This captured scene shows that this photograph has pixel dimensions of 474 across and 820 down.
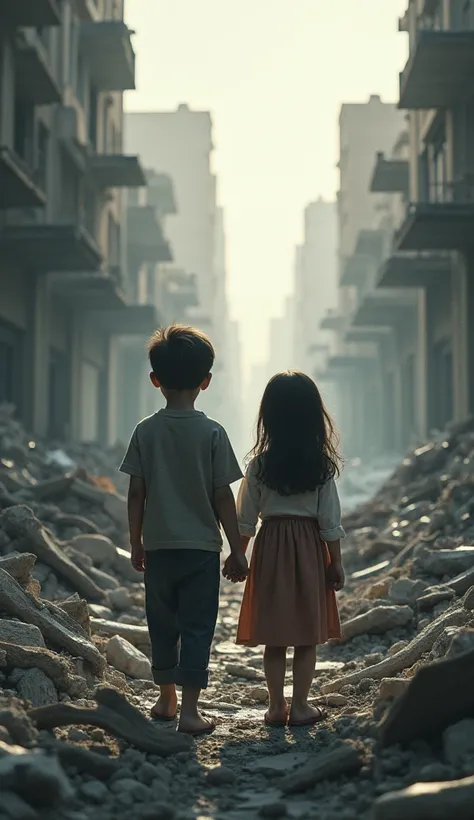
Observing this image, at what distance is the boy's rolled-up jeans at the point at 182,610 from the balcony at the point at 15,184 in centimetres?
1034

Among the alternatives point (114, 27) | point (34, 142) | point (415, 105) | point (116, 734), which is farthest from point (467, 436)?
point (114, 27)

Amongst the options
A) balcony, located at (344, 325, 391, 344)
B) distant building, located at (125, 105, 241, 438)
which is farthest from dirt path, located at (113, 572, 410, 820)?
distant building, located at (125, 105, 241, 438)

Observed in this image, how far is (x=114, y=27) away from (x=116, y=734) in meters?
21.6

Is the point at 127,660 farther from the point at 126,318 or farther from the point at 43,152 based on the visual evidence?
the point at 126,318

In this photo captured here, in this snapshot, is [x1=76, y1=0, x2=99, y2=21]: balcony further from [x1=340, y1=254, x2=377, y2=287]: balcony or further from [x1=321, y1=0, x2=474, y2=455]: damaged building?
[x1=340, y1=254, x2=377, y2=287]: balcony

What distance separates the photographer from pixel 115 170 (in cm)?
2373

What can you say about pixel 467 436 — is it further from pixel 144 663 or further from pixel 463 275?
pixel 144 663

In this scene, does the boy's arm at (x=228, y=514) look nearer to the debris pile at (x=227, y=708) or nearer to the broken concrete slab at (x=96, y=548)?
the debris pile at (x=227, y=708)

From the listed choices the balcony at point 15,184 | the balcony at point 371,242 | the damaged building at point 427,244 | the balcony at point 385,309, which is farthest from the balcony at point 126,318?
the balcony at point 371,242

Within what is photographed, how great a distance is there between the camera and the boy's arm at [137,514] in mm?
4270

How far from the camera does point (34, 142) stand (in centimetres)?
1833

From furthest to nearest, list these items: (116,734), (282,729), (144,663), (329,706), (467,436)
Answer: (467,436)
(144,663)
(329,706)
(282,729)
(116,734)

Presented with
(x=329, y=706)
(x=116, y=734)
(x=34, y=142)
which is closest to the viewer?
(x=116, y=734)

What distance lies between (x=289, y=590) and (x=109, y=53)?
21135 mm
